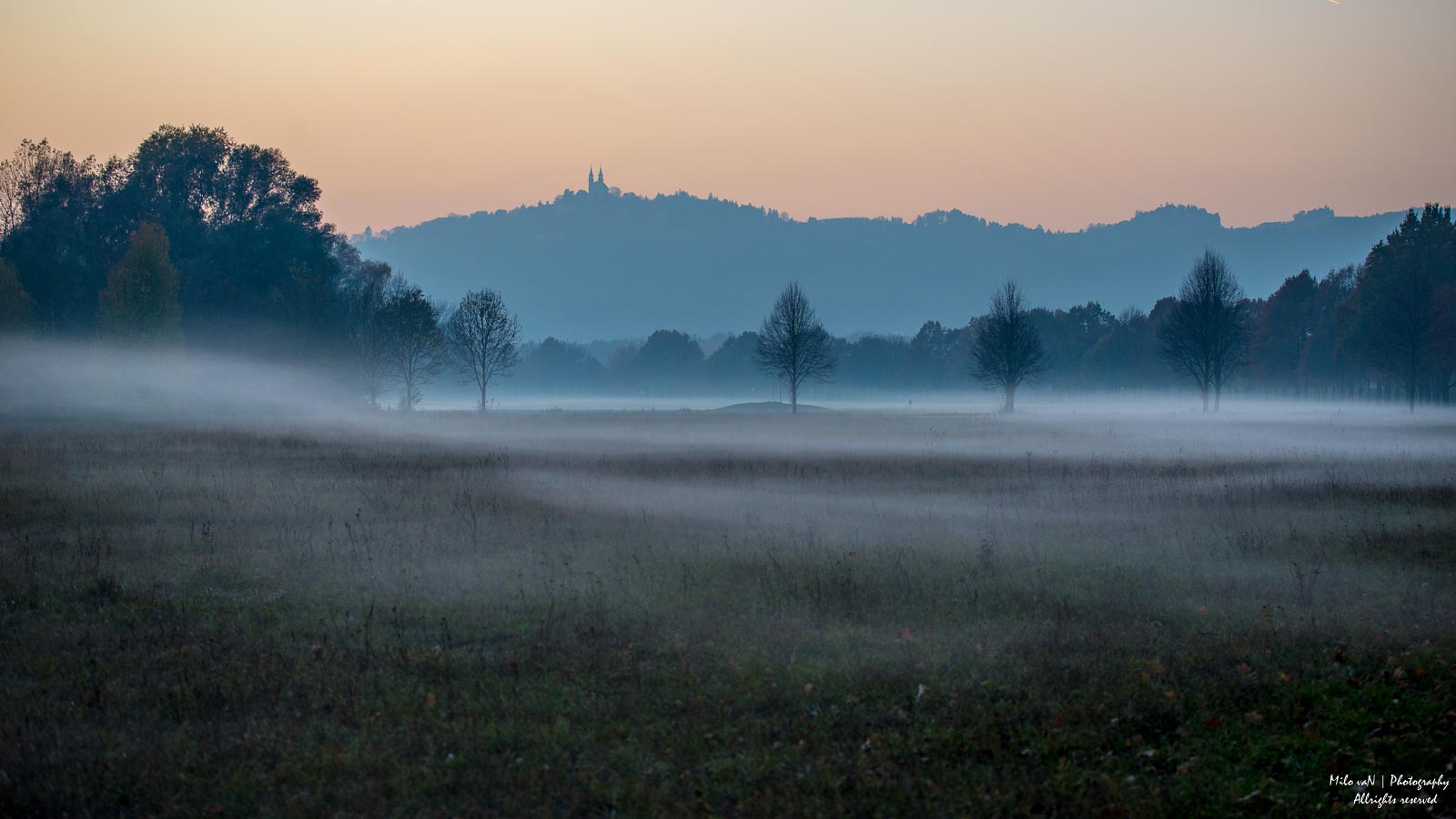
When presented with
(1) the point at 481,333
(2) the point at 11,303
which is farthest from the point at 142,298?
(1) the point at 481,333

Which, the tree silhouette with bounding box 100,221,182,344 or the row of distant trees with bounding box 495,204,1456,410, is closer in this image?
the tree silhouette with bounding box 100,221,182,344

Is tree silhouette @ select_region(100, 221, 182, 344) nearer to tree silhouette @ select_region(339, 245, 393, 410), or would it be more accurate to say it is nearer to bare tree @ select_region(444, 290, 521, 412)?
tree silhouette @ select_region(339, 245, 393, 410)

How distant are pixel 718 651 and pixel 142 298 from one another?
59.0 meters

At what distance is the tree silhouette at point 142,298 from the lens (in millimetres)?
56469

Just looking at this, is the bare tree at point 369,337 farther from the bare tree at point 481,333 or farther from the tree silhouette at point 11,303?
the tree silhouette at point 11,303

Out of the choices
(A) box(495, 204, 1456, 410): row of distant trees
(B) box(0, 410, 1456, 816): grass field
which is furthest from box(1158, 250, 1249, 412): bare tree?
(B) box(0, 410, 1456, 816): grass field

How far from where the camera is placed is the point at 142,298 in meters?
56.9

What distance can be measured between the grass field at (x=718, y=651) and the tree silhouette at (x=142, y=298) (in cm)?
4002

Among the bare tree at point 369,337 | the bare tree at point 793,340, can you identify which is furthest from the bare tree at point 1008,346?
the bare tree at point 369,337

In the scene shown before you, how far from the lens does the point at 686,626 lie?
37.0 feet

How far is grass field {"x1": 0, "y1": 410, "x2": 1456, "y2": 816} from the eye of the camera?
750cm

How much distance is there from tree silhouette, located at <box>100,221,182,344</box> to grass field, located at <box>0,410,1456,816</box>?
131 ft

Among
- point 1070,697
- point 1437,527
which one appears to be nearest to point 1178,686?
point 1070,697

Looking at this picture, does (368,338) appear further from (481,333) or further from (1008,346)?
(1008,346)
